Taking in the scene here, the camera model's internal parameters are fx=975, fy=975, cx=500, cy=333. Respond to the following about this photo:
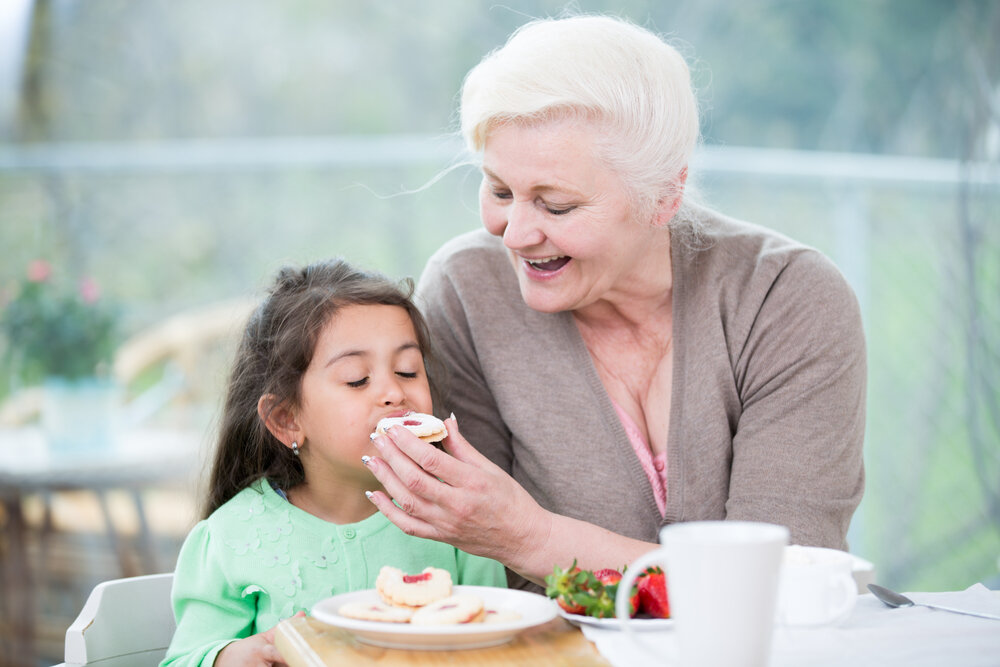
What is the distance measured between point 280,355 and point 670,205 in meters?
0.76

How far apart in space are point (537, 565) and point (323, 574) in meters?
0.38

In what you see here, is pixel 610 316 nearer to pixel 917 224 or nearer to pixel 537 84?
pixel 537 84

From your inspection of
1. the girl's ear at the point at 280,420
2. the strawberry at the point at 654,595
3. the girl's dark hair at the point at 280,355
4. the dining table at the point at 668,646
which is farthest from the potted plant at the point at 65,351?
the strawberry at the point at 654,595

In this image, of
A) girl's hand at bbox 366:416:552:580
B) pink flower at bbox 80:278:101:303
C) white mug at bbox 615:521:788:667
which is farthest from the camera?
pink flower at bbox 80:278:101:303

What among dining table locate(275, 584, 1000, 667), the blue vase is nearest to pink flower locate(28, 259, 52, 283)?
the blue vase

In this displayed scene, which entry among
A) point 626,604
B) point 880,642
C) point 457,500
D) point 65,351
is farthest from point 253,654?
point 65,351

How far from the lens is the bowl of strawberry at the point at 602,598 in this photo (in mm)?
1035

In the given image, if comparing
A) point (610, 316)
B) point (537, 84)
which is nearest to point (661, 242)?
point (610, 316)

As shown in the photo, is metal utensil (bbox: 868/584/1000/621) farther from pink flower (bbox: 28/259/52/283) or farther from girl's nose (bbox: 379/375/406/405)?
pink flower (bbox: 28/259/52/283)

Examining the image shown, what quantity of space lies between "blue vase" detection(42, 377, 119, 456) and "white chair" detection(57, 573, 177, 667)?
1448 millimetres

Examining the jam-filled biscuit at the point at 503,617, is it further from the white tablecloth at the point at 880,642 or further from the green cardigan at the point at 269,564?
the green cardigan at the point at 269,564

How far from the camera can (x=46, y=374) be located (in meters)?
2.91

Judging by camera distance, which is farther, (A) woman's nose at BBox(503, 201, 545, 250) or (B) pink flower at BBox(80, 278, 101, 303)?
(B) pink flower at BBox(80, 278, 101, 303)

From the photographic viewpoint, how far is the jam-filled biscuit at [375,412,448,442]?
1.42m
